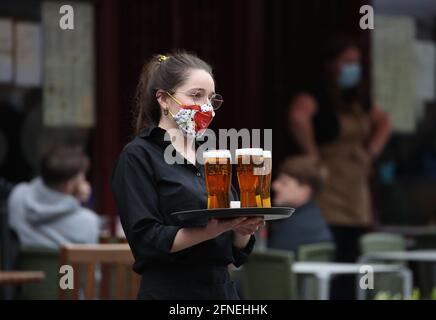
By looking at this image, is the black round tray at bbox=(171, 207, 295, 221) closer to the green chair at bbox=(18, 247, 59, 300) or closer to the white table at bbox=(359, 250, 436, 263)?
the green chair at bbox=(18, 247, 59, 300)

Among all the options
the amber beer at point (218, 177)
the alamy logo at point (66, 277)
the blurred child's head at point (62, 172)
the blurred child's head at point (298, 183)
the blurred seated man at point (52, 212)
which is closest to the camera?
the amber beer at point (218, 177)

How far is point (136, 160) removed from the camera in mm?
3252

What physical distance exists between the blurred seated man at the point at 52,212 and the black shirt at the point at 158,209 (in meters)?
4.04

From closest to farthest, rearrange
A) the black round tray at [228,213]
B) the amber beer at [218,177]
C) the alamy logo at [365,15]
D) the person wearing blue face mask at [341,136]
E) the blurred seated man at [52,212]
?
the black round tray at [228,213] < the amber beer at [218,177] < the blurred seated man at [52,212] < the alamy logo at [365,15] < the person wearing blue face mask at [341,136]

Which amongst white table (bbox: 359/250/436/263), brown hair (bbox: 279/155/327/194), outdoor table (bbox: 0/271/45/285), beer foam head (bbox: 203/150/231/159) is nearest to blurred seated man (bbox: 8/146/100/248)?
outdoor table (bbox: 0/271/45/285)

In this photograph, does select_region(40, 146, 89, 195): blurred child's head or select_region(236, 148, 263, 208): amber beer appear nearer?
select_region(236, 148, 263, 208): amber beer

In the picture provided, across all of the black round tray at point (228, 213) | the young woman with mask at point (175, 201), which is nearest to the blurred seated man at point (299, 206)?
the young woman with mask at point (175, 201)

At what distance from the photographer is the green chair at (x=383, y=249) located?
324 inches

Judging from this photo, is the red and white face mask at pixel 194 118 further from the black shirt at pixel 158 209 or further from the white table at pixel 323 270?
the white table at pixel 323 270

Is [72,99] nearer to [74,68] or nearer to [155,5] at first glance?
[74,68]

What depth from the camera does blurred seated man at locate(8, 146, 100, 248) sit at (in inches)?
289

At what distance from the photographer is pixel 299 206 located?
829cm

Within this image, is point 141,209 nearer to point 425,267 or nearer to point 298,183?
point 298,183

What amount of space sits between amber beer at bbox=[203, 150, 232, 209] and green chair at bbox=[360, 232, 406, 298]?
197 inches
